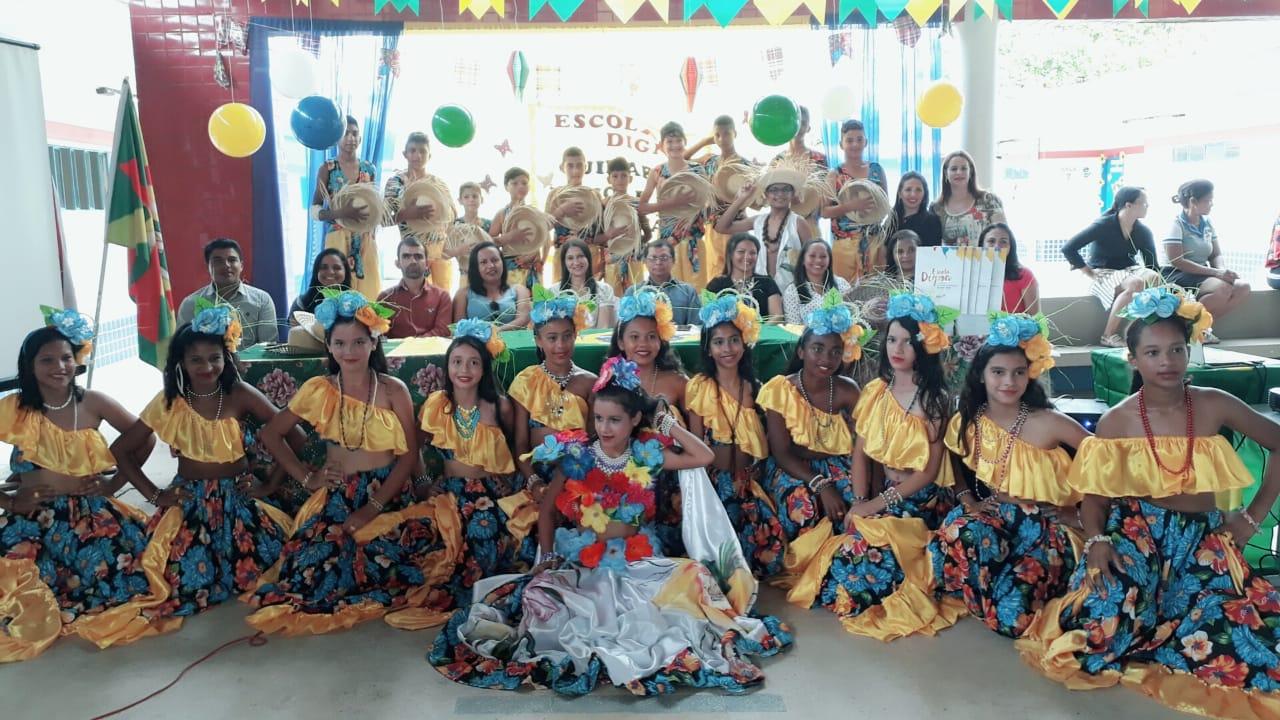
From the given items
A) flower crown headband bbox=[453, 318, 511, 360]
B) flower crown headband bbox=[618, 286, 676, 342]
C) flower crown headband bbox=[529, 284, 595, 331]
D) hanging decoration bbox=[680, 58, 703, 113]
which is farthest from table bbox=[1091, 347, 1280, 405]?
hanging decoration bbox=[680, 58, 703, 113]

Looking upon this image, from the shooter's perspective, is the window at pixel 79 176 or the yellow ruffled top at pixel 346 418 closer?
the yellow ruffled top at pixel 346 418

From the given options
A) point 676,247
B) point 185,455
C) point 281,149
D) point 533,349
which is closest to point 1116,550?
point 533,349

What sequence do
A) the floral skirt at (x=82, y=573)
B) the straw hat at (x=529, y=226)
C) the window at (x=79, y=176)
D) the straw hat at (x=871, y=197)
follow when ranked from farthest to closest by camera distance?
the window at (x=79, y=176)
the straw hat at (x=871, y=197)
the straw hat at (x=529, y=226)
the floral skirt at (x=82, y=573)

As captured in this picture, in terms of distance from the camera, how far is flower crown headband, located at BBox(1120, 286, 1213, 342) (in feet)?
10.2

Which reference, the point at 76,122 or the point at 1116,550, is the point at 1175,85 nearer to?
the point at 1116,550

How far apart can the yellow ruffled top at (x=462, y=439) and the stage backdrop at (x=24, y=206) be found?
4.16 metres

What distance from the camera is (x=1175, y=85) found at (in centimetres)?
1159

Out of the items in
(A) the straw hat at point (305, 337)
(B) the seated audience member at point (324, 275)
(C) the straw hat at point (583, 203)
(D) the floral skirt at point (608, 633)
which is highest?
(C) the straw hat at point (583, 203)

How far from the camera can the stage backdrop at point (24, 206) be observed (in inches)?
245

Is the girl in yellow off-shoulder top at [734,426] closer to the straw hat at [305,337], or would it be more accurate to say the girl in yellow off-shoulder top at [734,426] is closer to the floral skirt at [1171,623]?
the floral skirt at [1171,623]

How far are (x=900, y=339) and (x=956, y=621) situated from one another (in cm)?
110

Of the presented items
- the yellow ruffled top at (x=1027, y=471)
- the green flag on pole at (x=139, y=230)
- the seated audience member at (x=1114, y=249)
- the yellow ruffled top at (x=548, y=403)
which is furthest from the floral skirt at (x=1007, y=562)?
the green flag on pole at (x=139, y=230)

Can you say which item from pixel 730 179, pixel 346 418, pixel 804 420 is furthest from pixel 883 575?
pixel 730 179

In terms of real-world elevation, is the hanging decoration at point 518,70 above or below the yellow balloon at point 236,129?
above
